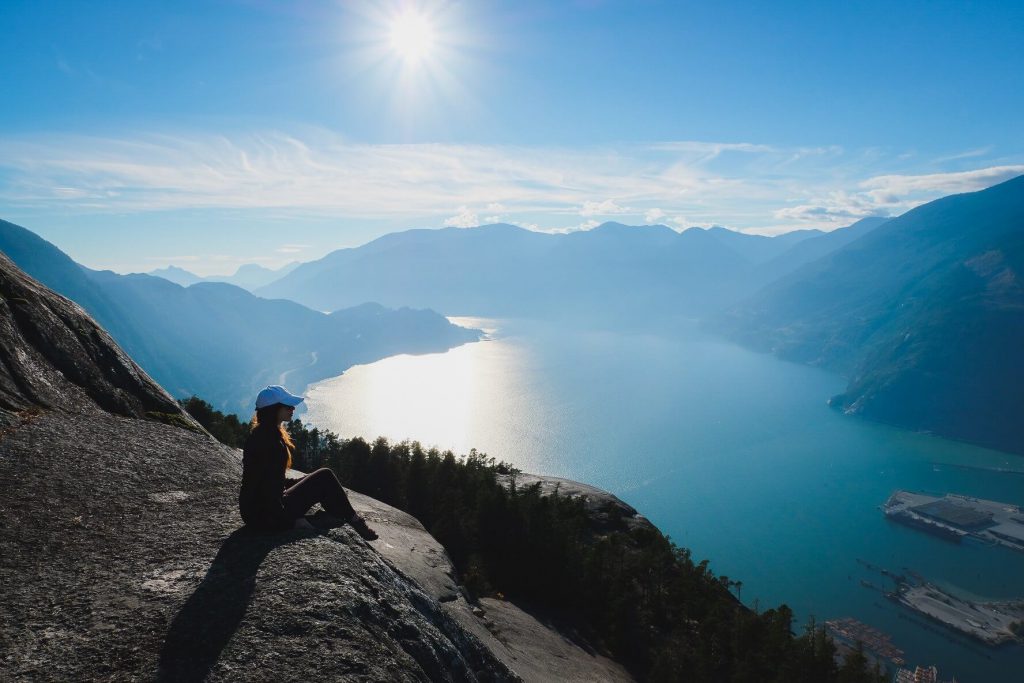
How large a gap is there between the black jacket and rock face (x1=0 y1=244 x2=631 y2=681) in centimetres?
33

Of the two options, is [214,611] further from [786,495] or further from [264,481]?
[786,495]

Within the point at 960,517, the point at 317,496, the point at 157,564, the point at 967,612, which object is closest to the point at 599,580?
the point at 317,496

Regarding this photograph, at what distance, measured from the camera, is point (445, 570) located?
1636 cm

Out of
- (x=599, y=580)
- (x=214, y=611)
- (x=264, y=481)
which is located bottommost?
(x=599, y=580)

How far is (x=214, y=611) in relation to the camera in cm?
630

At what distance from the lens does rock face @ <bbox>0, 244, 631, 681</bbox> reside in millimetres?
5789

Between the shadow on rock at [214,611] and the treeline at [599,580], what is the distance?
1768cm

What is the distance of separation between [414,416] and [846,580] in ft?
451

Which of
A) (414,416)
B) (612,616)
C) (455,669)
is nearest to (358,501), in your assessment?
(455,669)

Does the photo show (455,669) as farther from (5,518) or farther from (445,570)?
(445,570)

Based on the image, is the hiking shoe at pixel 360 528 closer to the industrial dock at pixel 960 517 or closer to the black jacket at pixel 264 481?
the black jacket at pixel 264 481

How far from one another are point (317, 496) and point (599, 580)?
31.5 m

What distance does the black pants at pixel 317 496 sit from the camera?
858cm

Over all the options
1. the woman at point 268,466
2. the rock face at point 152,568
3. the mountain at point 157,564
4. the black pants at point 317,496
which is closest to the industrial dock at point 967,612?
the mountain at point 157,564
